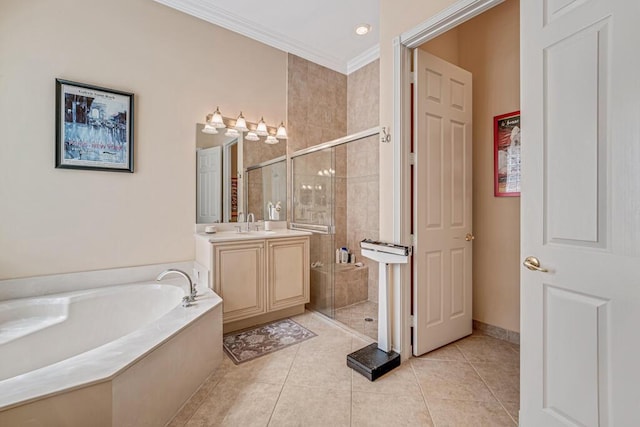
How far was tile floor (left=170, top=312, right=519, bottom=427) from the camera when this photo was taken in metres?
1.56

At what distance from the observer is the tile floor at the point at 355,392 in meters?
1.56

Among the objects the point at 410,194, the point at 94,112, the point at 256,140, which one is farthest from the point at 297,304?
the point at 94,112

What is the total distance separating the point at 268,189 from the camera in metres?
3.41

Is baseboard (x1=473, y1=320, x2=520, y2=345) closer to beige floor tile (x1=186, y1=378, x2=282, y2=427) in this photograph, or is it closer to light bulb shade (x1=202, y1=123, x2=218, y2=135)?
beige floor tile (x1=186, y1=378, x2=282, y2=427)

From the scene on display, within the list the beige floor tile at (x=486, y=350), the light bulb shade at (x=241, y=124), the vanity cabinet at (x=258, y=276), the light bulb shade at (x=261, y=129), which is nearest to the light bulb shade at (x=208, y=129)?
the light bulb shade at (x=241, y=124)

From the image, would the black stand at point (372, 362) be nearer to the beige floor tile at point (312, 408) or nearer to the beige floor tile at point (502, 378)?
the beige floor tile at point (312, 408)

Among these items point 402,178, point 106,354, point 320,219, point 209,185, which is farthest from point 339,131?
point 106,354

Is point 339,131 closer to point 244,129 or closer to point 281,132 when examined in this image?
point 281,132

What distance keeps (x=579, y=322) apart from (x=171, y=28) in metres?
3.77

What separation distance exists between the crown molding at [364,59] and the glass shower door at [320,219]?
1.50 metres

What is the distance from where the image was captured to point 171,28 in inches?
108

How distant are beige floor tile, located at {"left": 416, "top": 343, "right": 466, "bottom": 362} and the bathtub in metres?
1.65

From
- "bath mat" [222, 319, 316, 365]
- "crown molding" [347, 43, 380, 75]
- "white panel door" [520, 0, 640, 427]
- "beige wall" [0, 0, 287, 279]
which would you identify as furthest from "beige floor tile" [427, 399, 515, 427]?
"crown molding" [347, 43, 380, 75]

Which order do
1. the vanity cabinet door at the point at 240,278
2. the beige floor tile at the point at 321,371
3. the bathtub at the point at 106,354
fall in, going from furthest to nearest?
1. the vanity cabinet door at the point at 240,278
2. the beige floor tile at the point at 321,371
3. the bathtub at the point at 106,354
